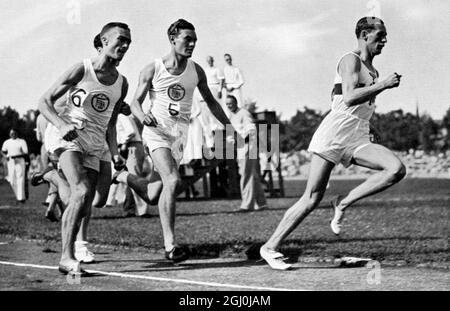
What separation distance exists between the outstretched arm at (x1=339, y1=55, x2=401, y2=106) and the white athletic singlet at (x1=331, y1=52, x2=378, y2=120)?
85mm

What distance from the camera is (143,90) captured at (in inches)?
354

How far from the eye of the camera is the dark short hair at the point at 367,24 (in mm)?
8062

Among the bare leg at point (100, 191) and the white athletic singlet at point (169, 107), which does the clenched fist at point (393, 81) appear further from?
the bare leg at point (100, 191)

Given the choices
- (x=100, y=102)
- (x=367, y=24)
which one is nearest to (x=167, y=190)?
(x=100, y=102)

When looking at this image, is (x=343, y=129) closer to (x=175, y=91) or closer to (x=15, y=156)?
(x=175, y=91)

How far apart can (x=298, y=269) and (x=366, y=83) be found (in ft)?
6.05

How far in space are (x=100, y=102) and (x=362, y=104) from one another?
8.29 ft

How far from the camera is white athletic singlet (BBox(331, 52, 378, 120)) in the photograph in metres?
8.01

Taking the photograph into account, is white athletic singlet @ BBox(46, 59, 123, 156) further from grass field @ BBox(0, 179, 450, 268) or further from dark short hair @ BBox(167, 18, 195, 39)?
grass field @ BBox(0, 179, 450, 268)

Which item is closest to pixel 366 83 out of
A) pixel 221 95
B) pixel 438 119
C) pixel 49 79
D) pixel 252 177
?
pixel 49 79

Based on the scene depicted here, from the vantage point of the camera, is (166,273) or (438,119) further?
(438,119)
